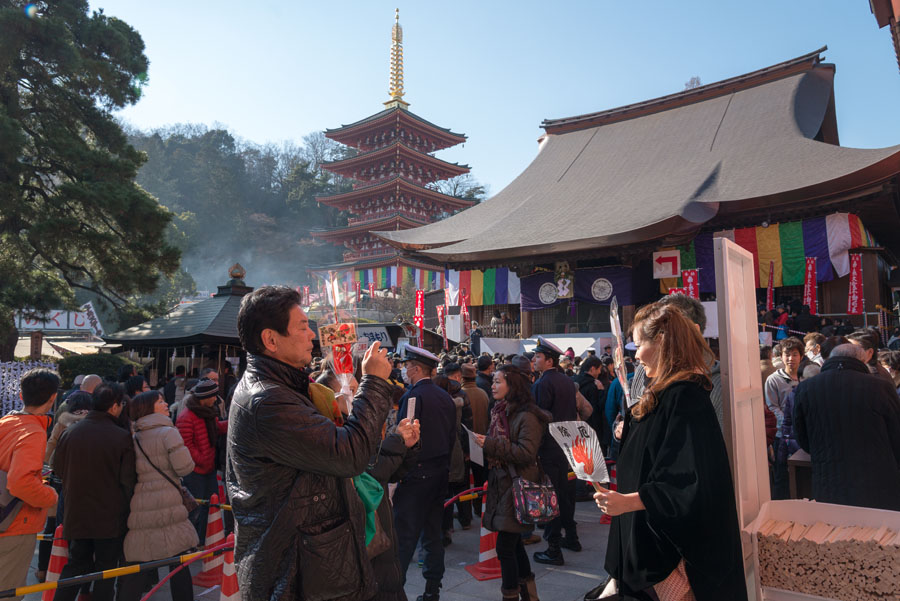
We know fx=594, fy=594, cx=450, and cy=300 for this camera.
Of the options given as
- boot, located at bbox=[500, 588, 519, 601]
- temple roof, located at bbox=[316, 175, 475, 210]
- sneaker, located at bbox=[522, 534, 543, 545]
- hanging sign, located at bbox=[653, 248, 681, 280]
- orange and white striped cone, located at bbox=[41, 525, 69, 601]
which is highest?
temple roof, located at bbox=[316, 175, 475, 210]

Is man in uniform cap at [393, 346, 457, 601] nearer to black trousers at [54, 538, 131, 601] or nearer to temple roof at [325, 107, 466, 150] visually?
black trousers at [54, 538, 131, 601]

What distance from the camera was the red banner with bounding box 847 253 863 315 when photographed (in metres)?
12.9

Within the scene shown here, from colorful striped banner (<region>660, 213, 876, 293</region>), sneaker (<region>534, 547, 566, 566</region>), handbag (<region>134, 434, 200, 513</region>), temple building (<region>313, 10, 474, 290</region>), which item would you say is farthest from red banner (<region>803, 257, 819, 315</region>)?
temple building (<region>313, 10, 474, 290</region>)

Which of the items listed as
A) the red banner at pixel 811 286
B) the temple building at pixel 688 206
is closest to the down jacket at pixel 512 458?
the temple building at pixel 688 206

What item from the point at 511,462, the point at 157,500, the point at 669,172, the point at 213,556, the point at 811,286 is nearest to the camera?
the point at 157,500

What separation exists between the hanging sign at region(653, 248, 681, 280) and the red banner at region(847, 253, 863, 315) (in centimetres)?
362

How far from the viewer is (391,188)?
32.0 m

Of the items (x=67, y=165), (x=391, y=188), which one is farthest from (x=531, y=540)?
(x=391, y=188)

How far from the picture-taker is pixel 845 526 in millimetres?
2189

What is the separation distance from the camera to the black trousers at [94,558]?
10.6ft

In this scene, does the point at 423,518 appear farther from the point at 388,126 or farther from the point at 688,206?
the point at 388,126

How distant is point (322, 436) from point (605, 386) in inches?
244

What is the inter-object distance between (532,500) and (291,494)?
2070 millimetres

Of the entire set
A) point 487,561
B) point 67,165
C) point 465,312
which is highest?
point 67,165
